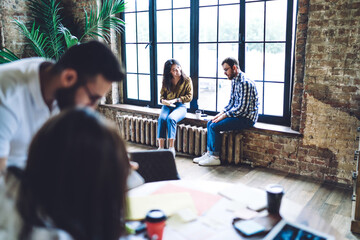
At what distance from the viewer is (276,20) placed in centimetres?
450

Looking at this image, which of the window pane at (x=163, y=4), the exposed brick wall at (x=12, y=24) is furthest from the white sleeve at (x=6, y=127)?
the exposed brick wall at (x=12, y=24)

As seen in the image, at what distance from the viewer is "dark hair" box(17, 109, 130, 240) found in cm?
82

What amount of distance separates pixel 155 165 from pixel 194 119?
277 cm

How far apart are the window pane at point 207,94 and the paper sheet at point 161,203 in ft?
11.4

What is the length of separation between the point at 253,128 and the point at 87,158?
396 cm

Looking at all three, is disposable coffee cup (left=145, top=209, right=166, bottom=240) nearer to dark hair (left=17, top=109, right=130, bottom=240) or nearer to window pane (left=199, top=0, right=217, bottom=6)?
dark hair (left=17, top=109, right=130, bottom=240)

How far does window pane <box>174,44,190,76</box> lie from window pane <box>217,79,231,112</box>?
0.60m

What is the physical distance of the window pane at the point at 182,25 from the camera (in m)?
5.31

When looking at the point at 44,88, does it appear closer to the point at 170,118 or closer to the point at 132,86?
the point at 170,118

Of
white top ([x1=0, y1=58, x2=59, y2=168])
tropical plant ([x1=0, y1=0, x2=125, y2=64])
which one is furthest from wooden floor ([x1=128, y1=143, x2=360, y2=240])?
tropical plant ([x1=0, y1=0, x2=125, y2=64])

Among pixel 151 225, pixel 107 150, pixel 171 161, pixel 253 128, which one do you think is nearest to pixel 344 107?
pixel 253 128

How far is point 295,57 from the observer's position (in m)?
4.24

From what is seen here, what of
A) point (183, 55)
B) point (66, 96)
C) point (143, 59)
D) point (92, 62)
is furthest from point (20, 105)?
point (143, 59)

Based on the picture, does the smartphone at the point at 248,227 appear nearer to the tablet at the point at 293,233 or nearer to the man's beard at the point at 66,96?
the tablet at the point at 293,233
